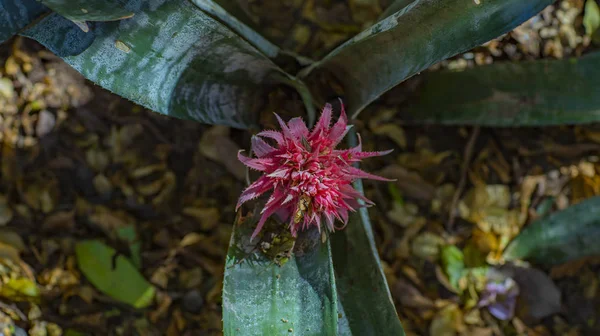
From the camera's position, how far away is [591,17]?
168 centimetres

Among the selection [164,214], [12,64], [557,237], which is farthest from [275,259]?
[12,64]

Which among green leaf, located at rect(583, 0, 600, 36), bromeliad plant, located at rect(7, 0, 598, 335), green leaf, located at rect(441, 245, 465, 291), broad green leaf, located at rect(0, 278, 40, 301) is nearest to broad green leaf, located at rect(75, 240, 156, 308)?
broad green leaf, located at rect(0, 278, 40, 301)

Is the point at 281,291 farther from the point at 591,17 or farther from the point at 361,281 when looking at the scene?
the point at 591,17

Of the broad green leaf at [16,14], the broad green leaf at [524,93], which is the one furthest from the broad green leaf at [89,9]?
the broad green leaf at [524,93]

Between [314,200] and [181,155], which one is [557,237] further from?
[181,155]

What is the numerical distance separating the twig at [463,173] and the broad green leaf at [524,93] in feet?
0.55

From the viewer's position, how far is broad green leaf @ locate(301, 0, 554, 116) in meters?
0.97

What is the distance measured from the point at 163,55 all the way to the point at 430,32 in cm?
53

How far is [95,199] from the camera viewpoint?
1.62 m

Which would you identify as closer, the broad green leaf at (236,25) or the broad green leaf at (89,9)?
the broad green leaf at (89,9)

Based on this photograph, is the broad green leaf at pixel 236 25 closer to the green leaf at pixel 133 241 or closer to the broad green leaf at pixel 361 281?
the broad green leaf at pixel 361 281

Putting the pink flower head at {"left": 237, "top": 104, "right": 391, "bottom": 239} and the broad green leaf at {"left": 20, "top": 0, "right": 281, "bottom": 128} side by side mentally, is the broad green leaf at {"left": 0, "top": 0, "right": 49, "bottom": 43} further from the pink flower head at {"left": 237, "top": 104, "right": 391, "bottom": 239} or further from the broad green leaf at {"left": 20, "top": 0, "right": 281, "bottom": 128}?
the pink flower head at {"left": 237, "top": 104, "right": 391, "bottom": 239}

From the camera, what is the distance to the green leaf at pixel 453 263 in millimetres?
1638

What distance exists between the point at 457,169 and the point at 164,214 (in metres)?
0.93
